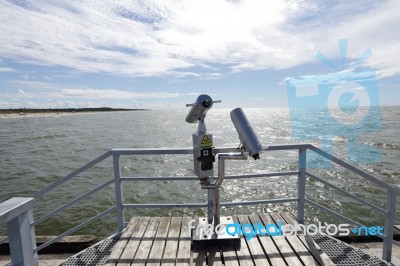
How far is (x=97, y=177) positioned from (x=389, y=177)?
15.2m

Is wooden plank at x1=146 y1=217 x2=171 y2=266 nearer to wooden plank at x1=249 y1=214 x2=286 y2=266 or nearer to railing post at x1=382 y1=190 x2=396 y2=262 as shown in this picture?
wooden plank at x1=249 y1=214 x2=286 y2=266

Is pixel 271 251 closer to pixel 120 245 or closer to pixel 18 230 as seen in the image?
pixel 120 245

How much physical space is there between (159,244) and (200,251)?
20.6 inches

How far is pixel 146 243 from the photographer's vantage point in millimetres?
3094

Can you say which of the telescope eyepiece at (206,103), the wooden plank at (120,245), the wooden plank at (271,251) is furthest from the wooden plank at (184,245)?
the telescope eyepiece at (206,103)

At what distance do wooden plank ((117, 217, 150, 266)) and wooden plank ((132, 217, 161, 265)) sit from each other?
43mm

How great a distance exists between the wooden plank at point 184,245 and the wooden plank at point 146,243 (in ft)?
1.10

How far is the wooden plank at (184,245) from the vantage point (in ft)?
A: 9.00

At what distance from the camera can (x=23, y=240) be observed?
6.32ft

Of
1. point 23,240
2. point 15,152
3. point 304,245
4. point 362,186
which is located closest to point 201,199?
point 362,186

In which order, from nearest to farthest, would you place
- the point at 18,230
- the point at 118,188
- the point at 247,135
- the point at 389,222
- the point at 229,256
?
the point at 18,230, the point at 247,135, the point at 229,256, the point at 389,222, the point at 118,188

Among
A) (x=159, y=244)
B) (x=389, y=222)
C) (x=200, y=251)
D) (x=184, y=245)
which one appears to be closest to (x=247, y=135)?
(x=200, y=251)

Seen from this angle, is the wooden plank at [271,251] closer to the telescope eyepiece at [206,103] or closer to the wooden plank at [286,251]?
the wooden plank at [286,251]

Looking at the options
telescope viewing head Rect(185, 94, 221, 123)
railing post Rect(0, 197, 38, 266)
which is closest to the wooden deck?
railing post Rect(0, 197, 38, 266)
